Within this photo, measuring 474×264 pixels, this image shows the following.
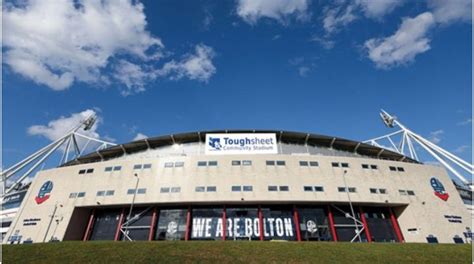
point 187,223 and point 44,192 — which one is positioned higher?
point 44,192

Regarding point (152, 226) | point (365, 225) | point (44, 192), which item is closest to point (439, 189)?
point (365, 225)


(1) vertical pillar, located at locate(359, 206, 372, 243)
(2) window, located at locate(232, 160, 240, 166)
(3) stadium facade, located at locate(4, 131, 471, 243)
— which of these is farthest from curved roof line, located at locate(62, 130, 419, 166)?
(1) vertical pillar, located at locate(359, 206, 372, 243)

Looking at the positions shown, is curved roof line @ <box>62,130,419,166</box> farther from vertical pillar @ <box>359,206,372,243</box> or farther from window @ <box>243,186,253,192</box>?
vertical pillar @ <box>359,206,372,243</box>

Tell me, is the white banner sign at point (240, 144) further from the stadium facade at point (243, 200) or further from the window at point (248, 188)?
the window at point (248, 188)

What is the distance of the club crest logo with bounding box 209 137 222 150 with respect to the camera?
4226cm

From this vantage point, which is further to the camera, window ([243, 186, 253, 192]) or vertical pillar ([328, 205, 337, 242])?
window ([243, 186, 253, 192])

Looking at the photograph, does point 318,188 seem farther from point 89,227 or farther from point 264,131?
point 89,227

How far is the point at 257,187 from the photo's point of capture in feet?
125

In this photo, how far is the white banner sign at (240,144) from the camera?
41875 mm

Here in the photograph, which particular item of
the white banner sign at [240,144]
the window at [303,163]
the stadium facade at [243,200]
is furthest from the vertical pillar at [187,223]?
the window at [303,163]

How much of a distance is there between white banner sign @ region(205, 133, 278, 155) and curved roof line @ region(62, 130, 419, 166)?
3.25 meters

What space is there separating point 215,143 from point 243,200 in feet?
34.6

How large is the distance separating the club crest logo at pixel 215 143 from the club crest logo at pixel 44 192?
Result: 2658 centimetres

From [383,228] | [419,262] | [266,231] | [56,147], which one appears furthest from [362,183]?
[56,147]
